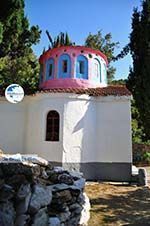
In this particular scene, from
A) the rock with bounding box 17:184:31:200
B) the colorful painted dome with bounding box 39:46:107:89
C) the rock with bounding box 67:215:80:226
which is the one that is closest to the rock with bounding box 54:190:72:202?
the rock with bounding box 67:215:80:226

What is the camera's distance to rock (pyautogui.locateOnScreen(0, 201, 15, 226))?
5.81m

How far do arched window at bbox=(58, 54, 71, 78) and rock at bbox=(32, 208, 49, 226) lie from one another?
1049cm

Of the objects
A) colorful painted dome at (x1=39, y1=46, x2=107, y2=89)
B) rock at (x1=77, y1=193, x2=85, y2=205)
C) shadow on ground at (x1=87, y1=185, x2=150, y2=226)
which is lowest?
shadow on ground at (x1=87, y1=185, x2=150, y2=226)

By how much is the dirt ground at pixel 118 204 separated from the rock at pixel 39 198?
69.3 inches

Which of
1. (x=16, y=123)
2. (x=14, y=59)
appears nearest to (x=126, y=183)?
(x=16, y=123)

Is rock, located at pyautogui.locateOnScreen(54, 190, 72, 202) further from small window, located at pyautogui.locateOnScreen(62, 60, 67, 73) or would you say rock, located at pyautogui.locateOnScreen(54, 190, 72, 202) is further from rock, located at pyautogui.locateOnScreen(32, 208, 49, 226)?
small window, located at pyautogui.locateOnScreen(62, 60, 67, 73)

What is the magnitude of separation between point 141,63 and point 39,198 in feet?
47.9

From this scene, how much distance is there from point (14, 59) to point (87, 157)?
1343 cm

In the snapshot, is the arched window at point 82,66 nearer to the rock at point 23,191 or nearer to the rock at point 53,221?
the rock at point 23,191

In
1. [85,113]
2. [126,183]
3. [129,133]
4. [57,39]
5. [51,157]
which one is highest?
[57,39]

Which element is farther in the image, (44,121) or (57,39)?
(57,39)

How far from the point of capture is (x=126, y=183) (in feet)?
44.5

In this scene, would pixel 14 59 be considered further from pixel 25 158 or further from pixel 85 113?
pixel 25 158

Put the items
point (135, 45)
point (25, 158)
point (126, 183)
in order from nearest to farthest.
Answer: point (25, 158), point (126, 183), point (135, 45)
